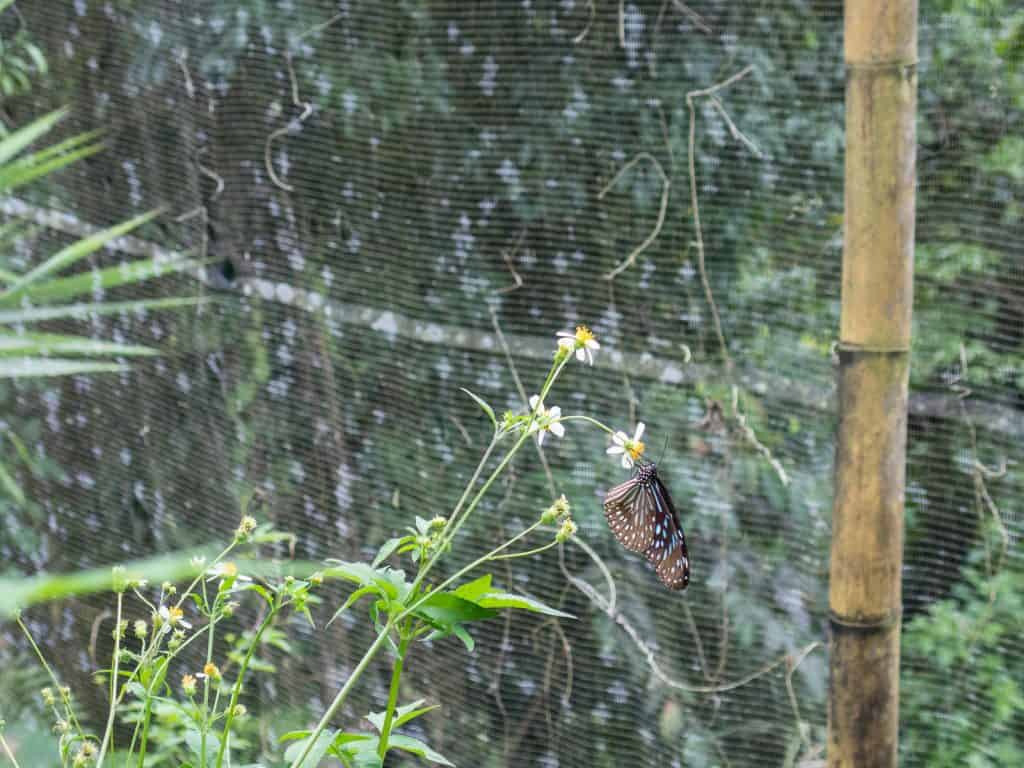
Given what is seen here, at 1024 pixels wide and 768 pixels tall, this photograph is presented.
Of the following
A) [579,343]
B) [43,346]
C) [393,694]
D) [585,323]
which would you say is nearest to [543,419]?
[579,343]

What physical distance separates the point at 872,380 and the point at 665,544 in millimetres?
311

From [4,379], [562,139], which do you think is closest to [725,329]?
[562,139]

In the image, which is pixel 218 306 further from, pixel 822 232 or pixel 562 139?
pixel 822 232

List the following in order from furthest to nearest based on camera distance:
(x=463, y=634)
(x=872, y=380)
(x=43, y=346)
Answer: (x=872, y=380) < (x=463, y=634) < (x=43, y=346)

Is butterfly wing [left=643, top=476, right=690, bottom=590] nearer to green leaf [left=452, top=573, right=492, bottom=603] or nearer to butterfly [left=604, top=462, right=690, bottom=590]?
butterfly [left=604, top=462, right=690, bottom=590]

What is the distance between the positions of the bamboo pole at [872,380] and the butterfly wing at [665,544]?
19 cm

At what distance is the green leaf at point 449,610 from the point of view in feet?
2.77

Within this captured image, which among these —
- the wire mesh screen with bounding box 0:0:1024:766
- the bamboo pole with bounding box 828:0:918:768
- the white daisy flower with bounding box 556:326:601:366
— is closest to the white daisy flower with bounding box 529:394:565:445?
the white daisy flower with bounding box 556:326:601:366

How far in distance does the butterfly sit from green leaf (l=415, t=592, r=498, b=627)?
53 centimetres

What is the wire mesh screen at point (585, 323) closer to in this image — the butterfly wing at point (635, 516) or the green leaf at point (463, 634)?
the butterfly wing at point (635, 516)

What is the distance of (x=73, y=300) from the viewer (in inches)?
116

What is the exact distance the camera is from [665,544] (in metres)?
1.44

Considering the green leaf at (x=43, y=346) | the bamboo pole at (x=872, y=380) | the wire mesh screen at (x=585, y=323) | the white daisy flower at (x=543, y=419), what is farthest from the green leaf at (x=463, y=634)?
the wire mesh screen at (x=585, y=323)

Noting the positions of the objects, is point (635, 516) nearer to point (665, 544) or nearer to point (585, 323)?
point (665, 544)
